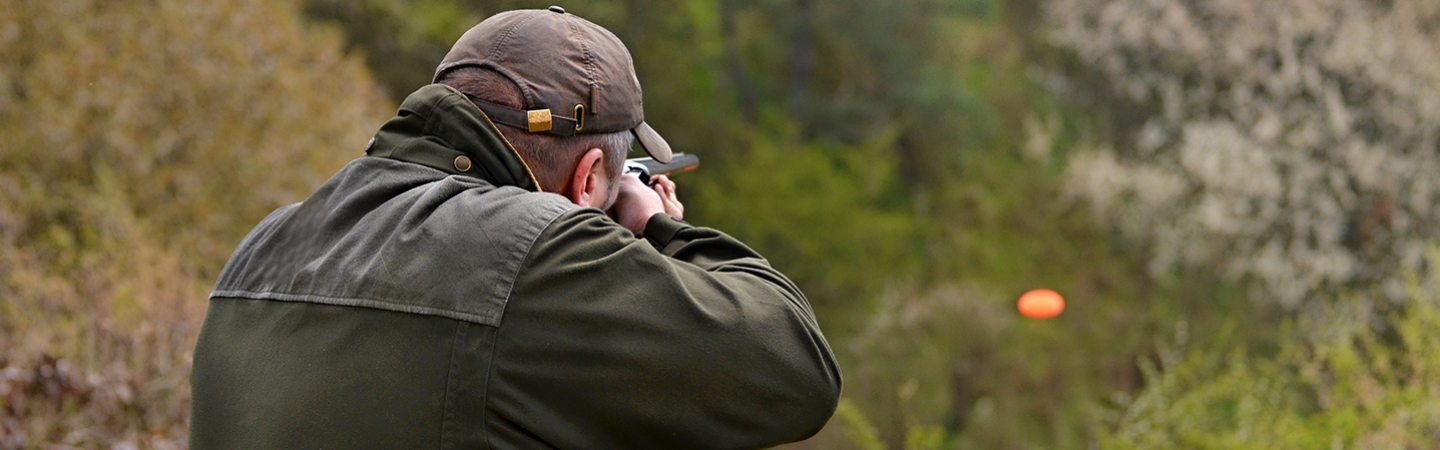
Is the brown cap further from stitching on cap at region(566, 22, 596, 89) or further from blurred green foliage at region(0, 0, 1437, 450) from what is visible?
blurred green foliage at region(0, 0, 1437, 450)

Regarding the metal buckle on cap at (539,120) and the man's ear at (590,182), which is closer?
the metal buckle on cap at (539,120)

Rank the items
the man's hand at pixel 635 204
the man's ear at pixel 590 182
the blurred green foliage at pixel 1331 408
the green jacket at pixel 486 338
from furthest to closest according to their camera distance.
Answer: the blurred green foliage at pixel 1331 408 < the man's hand at pixel 635 204 < the man's ear at pixel 590 182 < the green jacket at pixel 486 338

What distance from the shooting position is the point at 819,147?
68.4 feet

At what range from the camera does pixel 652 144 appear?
5.33 ft

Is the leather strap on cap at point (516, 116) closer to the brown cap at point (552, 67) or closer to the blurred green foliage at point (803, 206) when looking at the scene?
the brown cap at point (552, 67)

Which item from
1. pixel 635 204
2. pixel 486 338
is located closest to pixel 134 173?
pixel 635 204

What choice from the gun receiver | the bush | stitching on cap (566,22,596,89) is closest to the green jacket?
stitching on cap (566,22,596,89)

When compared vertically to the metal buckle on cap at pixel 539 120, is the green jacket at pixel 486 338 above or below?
below

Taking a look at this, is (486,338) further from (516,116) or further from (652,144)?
(652,144)

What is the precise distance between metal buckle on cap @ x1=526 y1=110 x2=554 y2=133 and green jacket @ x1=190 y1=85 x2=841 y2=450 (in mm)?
65

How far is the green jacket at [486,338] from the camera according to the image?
1.22 m

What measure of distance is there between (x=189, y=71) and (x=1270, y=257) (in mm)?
11323

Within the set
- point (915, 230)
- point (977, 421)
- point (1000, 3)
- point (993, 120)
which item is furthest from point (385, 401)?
point (1000, 3)

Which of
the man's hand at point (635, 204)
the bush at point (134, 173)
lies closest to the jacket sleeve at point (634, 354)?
the man's hand at point (635, 204)
